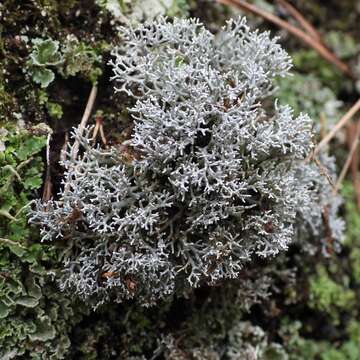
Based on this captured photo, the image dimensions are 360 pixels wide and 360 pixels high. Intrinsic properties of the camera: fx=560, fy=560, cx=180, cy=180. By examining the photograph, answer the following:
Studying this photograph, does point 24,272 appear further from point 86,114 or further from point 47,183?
point 86,114

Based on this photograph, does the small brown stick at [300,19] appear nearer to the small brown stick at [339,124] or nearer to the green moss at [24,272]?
the small brown stick at [339,124]

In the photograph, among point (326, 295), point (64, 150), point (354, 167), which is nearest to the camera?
point (64, 150)

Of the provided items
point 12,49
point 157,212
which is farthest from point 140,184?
point 12,49

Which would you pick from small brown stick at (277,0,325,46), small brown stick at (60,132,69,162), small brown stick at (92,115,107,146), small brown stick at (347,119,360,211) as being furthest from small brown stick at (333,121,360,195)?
small brown stick at (60,132,69,162)

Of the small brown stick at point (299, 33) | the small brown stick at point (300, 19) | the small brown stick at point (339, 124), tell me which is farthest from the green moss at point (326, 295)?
the small brown stick at point (300, 19)

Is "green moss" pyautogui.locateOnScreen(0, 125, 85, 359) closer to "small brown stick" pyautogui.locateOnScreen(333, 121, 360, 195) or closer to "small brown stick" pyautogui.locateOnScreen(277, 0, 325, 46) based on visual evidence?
"small brown stick" pyautogui.locateOnScreen(333, 121, 360, 195)

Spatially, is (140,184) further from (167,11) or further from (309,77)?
(309,77)

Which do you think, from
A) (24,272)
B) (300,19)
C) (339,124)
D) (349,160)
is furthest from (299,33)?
(24,272)

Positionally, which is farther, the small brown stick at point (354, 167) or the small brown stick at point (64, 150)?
the small brown stick at point (354, 167)
